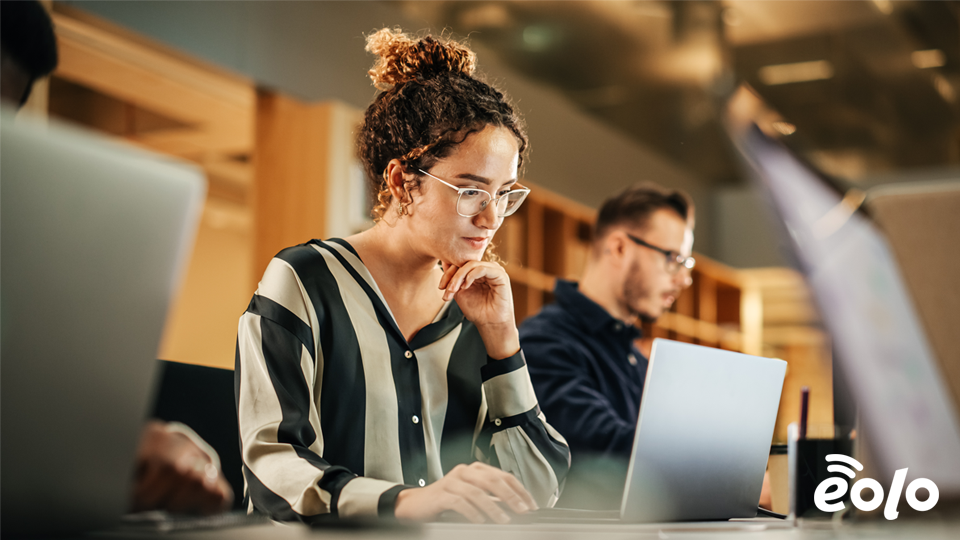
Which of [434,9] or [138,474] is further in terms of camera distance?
[434,9]

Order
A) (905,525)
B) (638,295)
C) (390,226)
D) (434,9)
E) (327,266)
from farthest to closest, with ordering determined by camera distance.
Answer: (434,9)
(638,295)
(390,226)
(327,266)
(905,525)

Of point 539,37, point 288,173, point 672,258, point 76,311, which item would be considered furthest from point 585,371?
point 539,37

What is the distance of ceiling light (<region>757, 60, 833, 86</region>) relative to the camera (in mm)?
5035

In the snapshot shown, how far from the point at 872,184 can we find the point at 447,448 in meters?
6.30

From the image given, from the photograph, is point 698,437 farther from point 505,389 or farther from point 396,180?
point 396,180

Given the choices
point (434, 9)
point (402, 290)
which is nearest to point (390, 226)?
point (402, 290)

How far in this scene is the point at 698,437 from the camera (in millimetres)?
1036

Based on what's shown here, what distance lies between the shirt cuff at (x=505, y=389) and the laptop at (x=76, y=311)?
792 mm

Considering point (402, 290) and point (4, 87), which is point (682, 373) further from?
point (4, 87)

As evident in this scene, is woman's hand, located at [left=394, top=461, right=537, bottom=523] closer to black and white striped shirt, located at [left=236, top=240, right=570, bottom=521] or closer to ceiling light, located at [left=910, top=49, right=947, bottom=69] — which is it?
black and white striped shirt, located at [left=236, top=240, right=570, bottom=521]

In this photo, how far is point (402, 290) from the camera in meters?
1.30

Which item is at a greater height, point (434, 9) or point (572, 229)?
point (434, 9)

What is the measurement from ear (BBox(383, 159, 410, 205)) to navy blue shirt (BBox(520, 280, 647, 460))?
623 mm

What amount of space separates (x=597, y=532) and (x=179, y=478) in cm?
38
